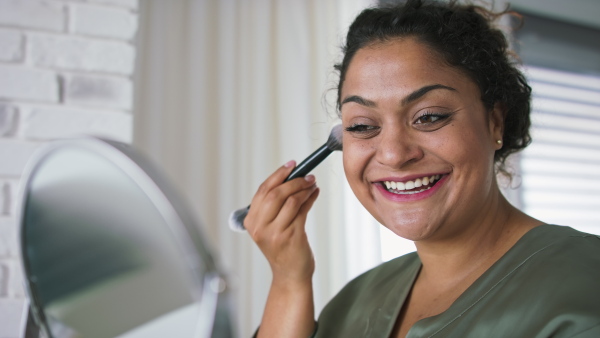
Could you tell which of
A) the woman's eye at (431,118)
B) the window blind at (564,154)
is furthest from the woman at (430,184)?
the window blind at (564,154)

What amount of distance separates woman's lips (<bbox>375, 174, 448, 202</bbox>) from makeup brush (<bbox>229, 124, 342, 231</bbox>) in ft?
0.41

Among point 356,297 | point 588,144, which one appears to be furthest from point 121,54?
point 588,144

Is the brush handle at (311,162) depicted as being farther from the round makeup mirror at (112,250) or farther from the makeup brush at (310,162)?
the round makeup mirror at (112,250)

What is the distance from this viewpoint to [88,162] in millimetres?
391

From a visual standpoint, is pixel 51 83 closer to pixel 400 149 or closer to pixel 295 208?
pixel 295 208

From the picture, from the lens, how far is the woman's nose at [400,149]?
872 millimetres

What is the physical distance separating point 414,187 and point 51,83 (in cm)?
74

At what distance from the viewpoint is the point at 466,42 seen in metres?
0.94

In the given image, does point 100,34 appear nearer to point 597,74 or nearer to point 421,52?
point 421,52

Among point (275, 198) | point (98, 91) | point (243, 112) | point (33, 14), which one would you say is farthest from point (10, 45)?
point (243, 112)

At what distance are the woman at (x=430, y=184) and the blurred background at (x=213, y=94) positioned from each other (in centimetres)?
35

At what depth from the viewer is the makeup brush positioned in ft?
3.27

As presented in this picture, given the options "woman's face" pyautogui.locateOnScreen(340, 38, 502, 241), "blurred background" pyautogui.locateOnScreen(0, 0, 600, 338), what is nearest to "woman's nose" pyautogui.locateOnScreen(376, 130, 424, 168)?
"woman's face" pyautogui.locateOnScreen(340, 38, 502, 241)

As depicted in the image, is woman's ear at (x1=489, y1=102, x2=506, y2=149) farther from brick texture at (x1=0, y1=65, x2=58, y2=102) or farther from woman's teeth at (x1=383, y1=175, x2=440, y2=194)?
brick texture at (x1=0, y1=65, x2=58, y2=102)
